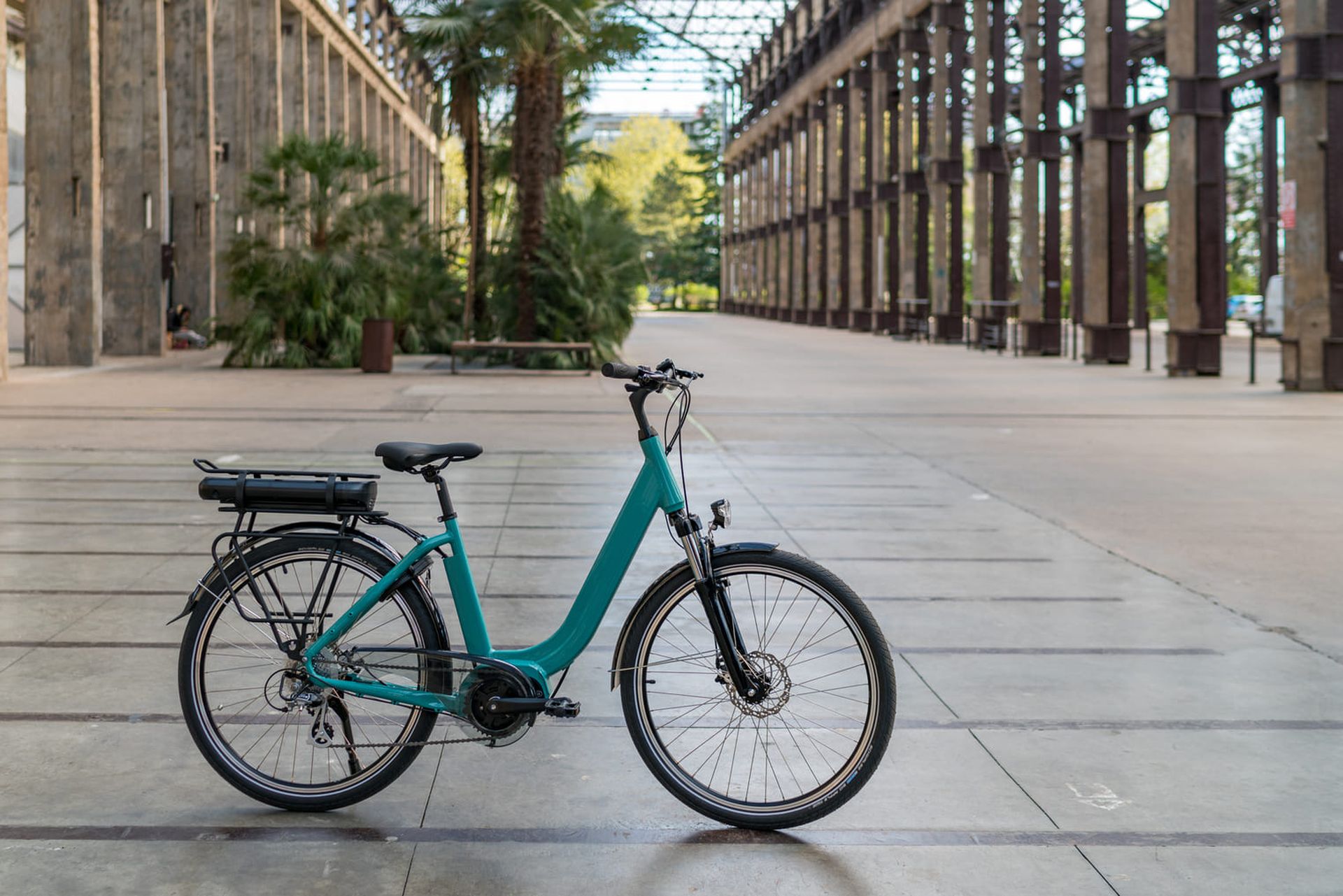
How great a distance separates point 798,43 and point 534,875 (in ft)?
203

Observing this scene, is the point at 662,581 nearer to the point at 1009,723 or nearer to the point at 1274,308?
the point at 1009,723

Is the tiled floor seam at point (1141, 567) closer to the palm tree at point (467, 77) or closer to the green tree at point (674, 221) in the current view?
the palm tree at point (467, 77)

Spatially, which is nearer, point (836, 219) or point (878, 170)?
point (878, 170)

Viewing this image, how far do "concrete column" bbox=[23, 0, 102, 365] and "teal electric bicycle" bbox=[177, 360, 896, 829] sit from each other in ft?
69.7

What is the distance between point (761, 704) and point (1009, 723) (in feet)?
4.22

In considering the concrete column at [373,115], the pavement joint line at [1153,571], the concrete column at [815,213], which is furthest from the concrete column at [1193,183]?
the concrete column at [815,213]

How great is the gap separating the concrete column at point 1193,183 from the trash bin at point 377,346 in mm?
12136

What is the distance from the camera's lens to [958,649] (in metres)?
6.06

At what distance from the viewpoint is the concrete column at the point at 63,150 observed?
928 inches

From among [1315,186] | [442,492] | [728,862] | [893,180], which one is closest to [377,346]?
[1315,186]

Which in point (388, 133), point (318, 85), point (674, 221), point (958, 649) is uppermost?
point (674, 221)

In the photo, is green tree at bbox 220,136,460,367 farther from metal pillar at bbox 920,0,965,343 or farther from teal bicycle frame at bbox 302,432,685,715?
teal bicycle frame at bbox 302,432,685,715

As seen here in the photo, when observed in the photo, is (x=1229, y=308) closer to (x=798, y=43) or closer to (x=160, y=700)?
(x=798, y=43)

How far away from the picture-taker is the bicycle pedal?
404cm
